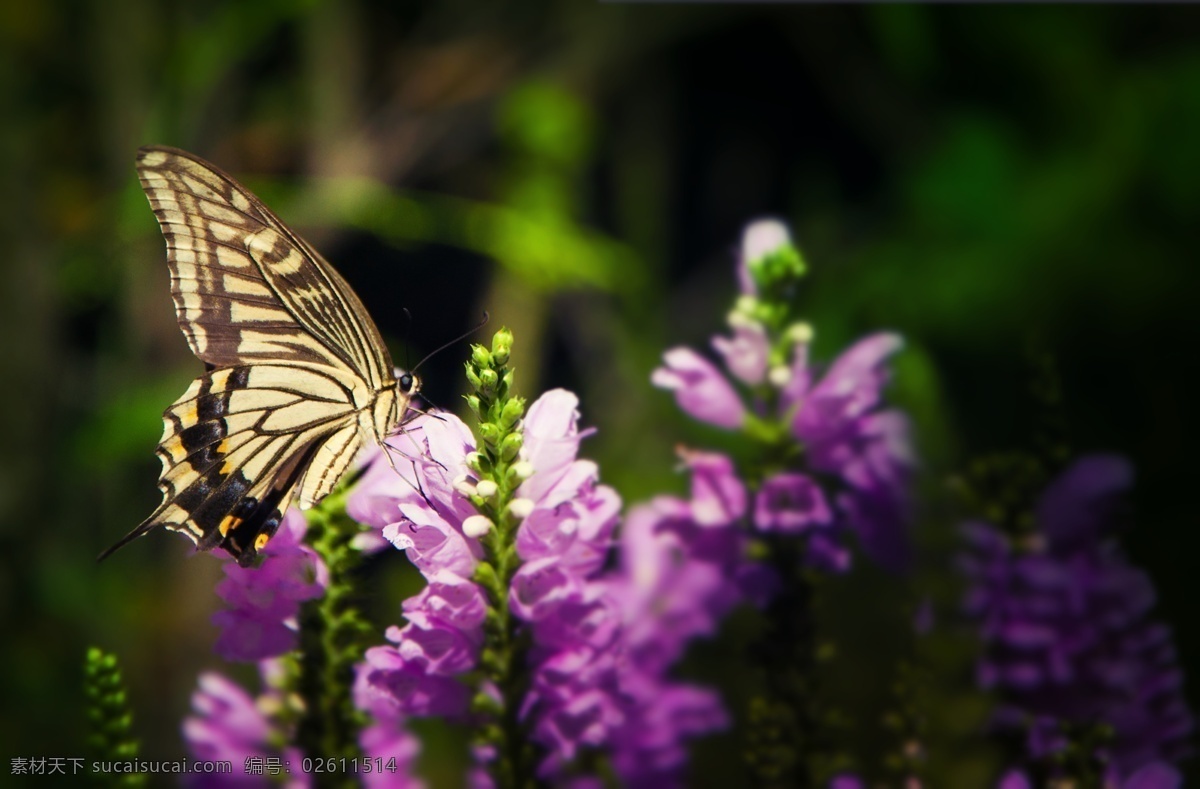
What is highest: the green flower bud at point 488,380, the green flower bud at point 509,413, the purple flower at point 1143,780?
the green flower bud at point 488,380

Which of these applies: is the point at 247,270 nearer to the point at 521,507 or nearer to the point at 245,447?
the point at 245,447

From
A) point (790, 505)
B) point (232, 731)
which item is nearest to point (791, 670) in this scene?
point (790, 505)

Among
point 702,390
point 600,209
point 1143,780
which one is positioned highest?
point 600,209

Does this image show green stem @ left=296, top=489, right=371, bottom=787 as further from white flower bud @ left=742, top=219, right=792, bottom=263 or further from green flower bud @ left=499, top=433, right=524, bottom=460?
white flower bud @ left=742, top=219, right=792, bottom=263

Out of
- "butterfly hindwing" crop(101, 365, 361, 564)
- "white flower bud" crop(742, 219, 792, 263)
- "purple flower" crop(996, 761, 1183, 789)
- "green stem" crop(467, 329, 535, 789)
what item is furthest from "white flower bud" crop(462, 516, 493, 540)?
"purple flower" crop(996, 761, 1183, 789)

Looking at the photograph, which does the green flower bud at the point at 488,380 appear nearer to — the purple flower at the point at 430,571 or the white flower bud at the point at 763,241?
the purple flower at the point at 430,571

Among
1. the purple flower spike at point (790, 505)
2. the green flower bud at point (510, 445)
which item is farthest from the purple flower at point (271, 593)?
the purple flower spike at point (790, 505)
